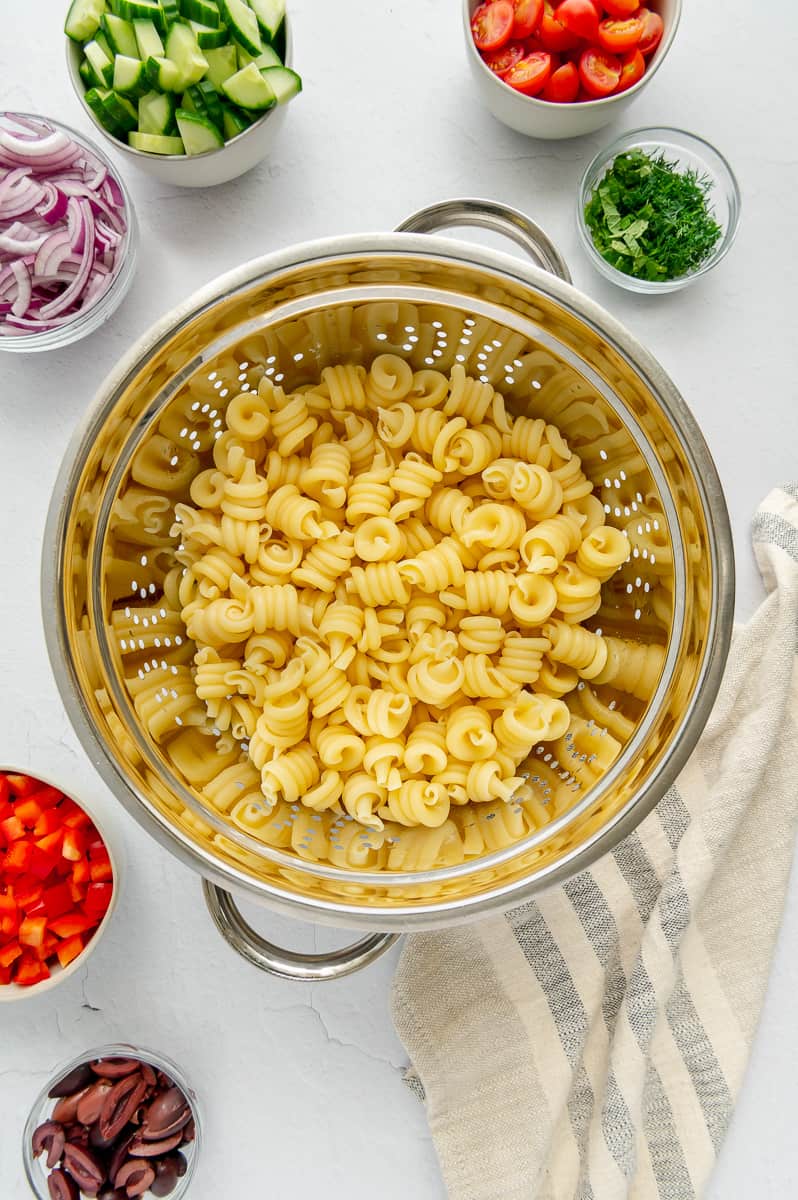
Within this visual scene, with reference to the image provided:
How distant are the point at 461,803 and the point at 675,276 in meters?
1.16

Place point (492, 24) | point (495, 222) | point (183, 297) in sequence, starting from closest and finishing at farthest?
1. point (495, 222)
2. point (492, 24)
3. point (183, 297)

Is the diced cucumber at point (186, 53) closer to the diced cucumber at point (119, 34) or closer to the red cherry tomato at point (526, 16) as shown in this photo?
the diced cucumber at point (119, 34)

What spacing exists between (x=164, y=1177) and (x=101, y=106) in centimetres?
207

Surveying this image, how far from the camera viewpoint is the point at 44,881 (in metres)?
1.97

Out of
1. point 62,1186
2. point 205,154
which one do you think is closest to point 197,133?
point 205,154

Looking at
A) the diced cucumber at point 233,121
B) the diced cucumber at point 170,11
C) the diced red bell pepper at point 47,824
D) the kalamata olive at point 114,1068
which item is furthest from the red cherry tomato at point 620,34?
the kalamata olive at point 114,1068

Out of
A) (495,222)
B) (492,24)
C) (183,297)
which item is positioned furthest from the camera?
(183,297)

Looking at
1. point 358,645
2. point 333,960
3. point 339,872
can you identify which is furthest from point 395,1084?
point 358,645

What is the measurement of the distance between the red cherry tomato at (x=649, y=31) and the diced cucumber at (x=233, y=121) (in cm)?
79

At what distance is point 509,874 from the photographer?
1554 mm

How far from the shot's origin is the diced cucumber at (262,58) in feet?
6.13

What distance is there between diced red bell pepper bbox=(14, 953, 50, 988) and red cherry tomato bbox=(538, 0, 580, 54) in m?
2.06

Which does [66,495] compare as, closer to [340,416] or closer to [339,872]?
[340,416]

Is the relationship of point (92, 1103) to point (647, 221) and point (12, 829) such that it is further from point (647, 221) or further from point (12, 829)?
point (647, 221)
